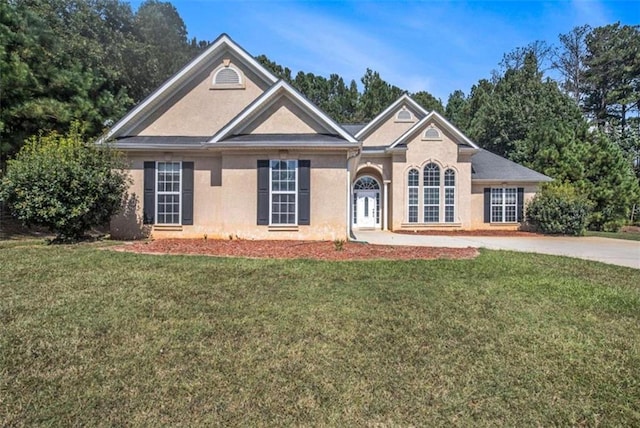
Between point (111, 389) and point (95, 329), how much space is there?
55.1 inches

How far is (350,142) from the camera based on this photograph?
1177cm

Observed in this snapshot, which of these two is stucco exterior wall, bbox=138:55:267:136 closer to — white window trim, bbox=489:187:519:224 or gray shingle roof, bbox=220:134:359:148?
gray shingle roof, bbox=220:134:359:148

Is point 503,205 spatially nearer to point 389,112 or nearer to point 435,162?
point 435,162

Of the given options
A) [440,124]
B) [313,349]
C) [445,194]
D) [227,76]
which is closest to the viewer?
[313,349]

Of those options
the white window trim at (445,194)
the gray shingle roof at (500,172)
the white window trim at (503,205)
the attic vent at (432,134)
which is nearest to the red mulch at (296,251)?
the white window trim at (445,194)

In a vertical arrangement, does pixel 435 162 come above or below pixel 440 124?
below

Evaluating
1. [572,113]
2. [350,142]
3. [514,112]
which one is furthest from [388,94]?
[350,142]

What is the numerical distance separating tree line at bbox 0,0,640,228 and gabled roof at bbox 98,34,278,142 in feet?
5.88

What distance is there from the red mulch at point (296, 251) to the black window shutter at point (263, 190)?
51.9 inches

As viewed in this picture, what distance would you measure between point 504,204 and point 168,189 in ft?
56.6

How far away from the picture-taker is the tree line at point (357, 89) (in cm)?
1509

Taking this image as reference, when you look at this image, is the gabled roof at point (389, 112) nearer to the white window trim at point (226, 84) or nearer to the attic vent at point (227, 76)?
the white window trim at point (226, 84)

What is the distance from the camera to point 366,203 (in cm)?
2058

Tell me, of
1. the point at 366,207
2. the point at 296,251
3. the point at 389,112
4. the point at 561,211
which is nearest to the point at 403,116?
the point at 389,112
